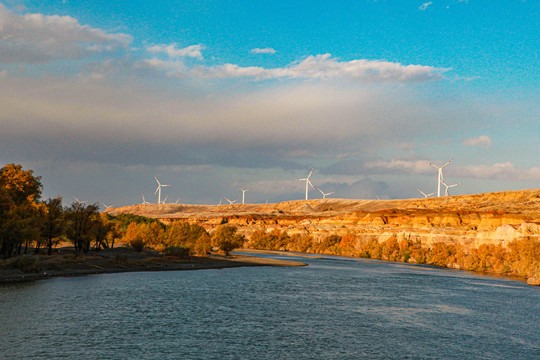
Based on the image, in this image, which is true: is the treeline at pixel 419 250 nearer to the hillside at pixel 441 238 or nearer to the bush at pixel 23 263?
the hillside at pixel 441 238

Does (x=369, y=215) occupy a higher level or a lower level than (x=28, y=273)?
higher

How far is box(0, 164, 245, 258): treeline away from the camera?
69875 mm

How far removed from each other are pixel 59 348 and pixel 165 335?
320 inches

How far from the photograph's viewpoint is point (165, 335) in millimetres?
35250

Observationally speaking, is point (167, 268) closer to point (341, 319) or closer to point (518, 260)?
point (341, 319)

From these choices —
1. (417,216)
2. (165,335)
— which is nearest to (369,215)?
(417,216)

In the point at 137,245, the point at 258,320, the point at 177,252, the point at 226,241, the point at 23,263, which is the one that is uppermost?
the point at 226,241

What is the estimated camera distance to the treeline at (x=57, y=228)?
69875 mm

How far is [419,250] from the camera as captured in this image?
12669 cm

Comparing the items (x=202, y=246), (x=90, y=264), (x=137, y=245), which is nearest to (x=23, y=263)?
(x=90, y=264)

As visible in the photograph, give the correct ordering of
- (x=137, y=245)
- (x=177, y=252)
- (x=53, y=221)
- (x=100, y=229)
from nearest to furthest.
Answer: (x=53, y=221) → (x=100, y=229) → (x=177, y=252) → (x=137, y=245)

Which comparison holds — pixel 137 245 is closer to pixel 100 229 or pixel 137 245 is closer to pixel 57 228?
pixel 100 229

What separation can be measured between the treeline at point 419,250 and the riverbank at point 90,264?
4035 centimetres

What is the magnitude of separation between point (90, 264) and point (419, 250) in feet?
296
